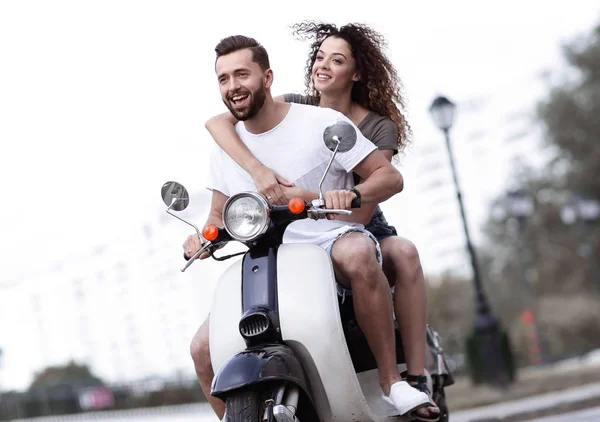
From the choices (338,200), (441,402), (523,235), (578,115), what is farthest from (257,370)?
(578,115)

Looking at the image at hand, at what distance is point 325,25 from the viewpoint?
5.12 meters

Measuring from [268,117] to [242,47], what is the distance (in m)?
0.28

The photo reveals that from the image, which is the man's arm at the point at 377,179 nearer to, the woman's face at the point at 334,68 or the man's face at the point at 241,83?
the man's face at the point at 241,83

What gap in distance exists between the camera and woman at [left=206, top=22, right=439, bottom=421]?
4.28 m

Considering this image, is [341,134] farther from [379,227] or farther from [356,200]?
[379,227]

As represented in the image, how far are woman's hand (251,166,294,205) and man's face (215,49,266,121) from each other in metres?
0.23

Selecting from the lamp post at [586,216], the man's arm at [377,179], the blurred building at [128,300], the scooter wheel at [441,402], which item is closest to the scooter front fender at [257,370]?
the man's arm at [377,179]

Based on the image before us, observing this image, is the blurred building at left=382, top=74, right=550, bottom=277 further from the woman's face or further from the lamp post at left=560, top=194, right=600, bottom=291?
the woman's face

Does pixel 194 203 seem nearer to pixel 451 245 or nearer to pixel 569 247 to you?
pixel 569 247

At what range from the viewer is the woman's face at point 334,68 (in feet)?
15.7

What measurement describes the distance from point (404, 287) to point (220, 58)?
1176 millimetres

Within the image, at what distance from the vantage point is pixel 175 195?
418 cm

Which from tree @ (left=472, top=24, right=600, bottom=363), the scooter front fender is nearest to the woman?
the scooter front fender

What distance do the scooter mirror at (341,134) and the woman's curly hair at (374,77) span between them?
43.6 inches
